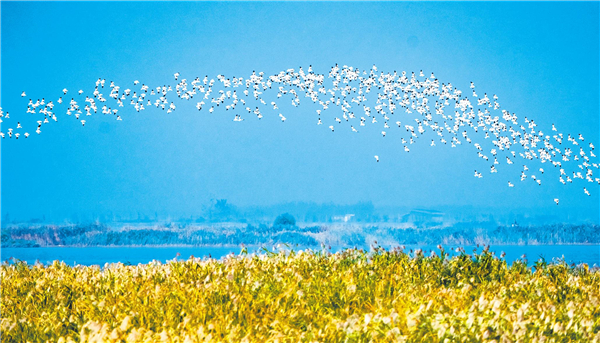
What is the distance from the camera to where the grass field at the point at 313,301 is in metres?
5.60

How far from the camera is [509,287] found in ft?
26.2

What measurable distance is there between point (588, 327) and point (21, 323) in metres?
6.41

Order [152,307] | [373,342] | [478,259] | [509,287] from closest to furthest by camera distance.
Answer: [373,342] → [152,307] → [509,287] → [478,259]

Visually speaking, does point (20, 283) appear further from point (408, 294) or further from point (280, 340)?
point (408, 294)

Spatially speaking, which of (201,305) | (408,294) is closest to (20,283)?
(201,305)

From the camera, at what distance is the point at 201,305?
261 inches

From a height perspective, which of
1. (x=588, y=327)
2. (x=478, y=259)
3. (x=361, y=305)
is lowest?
(x=588, y=327)

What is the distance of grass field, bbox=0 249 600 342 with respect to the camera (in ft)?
18.4

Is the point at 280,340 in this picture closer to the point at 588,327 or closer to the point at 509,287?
the point at 588,327

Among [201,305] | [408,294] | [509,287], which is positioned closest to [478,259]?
[509,287]

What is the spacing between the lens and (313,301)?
7207mm

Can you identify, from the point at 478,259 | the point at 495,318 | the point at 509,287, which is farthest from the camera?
the point at 478,259

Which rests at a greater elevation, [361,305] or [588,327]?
[361,305]

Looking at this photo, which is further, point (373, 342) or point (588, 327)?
point (588, 327)
